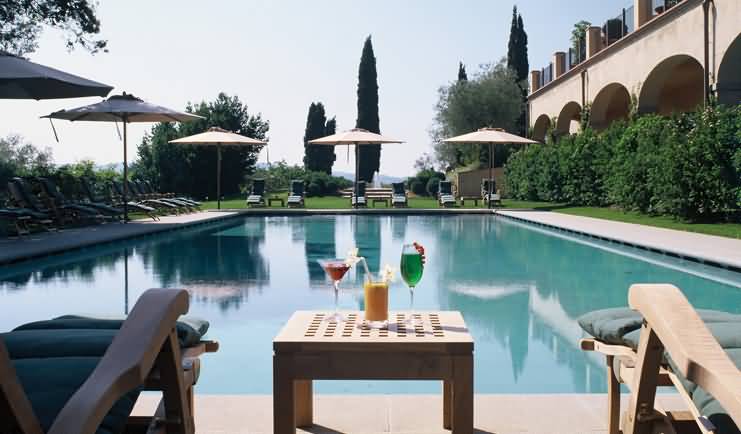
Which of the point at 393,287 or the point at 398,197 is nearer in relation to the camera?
the point at 393,287

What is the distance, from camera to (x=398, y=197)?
2298cm

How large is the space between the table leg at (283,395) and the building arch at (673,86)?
1728 centimetres

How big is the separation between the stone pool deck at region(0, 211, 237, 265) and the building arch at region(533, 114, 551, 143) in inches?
738

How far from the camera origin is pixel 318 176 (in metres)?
30.8

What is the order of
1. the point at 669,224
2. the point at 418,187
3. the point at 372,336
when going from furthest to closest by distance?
the point at 418,187 < the point at 669,224 < the point at 372,336

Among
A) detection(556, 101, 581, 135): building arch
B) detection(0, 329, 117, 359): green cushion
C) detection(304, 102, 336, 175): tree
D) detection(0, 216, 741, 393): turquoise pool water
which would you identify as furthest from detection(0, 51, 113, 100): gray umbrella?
detection(304, 102, 336, 175): tree

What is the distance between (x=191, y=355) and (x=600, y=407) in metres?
1.84

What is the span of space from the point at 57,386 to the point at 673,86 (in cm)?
2303

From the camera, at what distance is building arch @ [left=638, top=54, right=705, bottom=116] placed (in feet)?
61.8

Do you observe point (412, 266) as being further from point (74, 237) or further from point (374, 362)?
point (74, 237)

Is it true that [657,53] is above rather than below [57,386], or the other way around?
above

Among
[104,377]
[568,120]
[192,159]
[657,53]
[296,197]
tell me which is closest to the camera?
[104,377]

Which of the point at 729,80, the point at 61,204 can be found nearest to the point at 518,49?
the point at 729,80

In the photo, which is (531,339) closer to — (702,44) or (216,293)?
(216,293)
